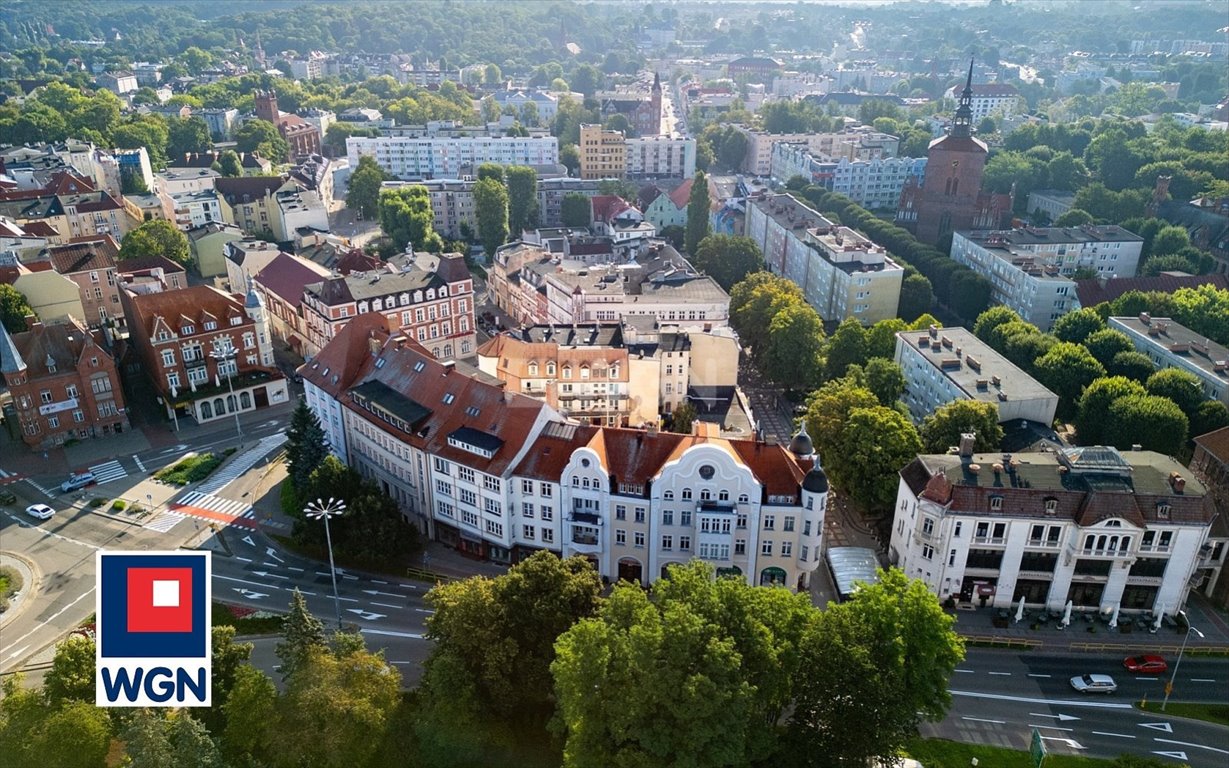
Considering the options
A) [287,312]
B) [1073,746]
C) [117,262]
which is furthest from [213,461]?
[1073,746]

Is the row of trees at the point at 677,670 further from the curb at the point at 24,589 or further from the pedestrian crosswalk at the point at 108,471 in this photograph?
the pedestrian crosswalk at the point at 108,471

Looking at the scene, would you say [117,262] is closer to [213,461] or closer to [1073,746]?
[213,461]

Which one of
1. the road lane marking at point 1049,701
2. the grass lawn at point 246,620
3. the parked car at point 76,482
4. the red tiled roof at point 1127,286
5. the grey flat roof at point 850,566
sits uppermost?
the red tiled roof at point 1127,286

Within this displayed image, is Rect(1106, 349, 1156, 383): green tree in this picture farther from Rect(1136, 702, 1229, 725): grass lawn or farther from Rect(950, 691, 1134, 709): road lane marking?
Rect(950, 691, 1134, 709): road lane marking

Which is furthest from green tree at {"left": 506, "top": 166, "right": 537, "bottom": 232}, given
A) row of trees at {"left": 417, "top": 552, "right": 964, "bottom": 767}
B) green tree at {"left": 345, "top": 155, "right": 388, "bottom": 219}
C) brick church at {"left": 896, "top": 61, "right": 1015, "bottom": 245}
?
row of trees at {"left": 417, "top": 552, "right": 964, "bottom": 767}

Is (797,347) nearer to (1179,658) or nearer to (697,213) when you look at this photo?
(1179,658)

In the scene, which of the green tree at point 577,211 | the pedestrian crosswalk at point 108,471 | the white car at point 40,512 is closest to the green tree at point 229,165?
the green tree at point 577,211
